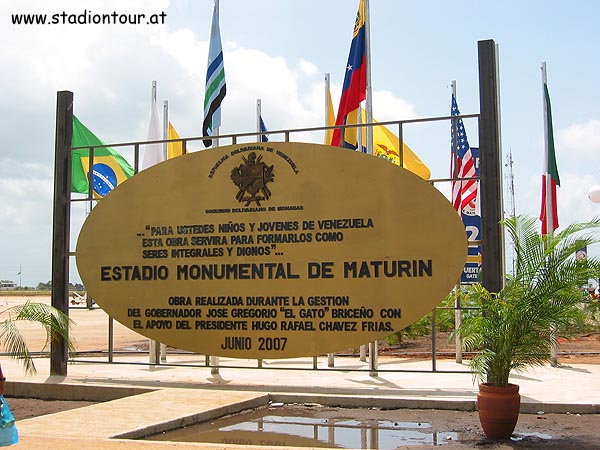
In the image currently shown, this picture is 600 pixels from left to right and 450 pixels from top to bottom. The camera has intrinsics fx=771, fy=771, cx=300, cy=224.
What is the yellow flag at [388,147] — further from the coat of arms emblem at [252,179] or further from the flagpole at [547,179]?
the coat of arms emblem at [252,179]

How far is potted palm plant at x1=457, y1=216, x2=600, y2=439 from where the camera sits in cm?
774

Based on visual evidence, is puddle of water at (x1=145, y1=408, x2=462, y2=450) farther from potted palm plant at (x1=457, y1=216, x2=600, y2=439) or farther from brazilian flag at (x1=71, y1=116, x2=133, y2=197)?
brazilian flag at (x1=71, y1=116, x2=133, y2=197)

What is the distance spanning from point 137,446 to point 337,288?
4.45 metres

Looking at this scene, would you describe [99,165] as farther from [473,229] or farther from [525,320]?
[525,320]

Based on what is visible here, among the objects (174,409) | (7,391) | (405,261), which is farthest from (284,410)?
(7,391)

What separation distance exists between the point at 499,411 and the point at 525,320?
37.9 inches

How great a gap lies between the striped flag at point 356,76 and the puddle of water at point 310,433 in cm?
598

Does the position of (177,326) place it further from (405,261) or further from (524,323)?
(524,323)

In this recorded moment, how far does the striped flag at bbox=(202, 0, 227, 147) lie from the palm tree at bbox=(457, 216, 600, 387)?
7.31m

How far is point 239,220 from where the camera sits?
1150 centimetres

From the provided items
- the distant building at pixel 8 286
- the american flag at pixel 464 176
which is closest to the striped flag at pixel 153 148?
the american flag at pixel 464 176

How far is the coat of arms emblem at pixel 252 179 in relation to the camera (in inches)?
448

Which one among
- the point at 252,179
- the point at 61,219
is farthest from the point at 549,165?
the point at 61,219

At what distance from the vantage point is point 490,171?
1059 cm
